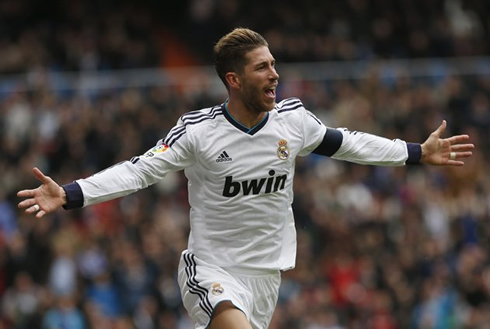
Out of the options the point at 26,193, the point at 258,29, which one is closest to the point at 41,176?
the point at 26,193

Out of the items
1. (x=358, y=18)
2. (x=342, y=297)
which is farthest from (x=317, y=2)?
(x=342, y=297)

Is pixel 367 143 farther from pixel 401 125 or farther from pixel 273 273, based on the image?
pixel 401 125

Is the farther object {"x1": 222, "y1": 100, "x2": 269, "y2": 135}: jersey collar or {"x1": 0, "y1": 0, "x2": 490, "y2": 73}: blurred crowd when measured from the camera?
{"x1": 0, "y1": 0, "x2": 490, "y2": 73}: blurred crowd

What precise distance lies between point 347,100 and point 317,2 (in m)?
4.38

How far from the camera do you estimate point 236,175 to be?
7.83 metres

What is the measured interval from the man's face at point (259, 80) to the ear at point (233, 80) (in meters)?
0.03

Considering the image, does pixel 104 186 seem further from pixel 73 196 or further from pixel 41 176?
pixel 41 176

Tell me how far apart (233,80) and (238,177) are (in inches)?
26.2

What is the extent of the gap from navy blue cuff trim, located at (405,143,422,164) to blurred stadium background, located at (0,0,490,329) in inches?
245

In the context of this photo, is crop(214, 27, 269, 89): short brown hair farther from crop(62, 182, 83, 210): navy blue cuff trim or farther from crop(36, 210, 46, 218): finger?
crop(36, 210, 46, 218): finger

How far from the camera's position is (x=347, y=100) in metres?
18.4

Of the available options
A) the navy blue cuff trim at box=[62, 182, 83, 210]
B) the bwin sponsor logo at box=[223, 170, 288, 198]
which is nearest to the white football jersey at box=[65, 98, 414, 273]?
the bwin sponsor logo at box=[223, 170, 288, 198]

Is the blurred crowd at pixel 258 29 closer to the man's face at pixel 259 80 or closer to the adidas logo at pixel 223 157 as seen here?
the man's face at pixel 259 80

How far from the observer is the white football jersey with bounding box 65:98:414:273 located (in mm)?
7793
